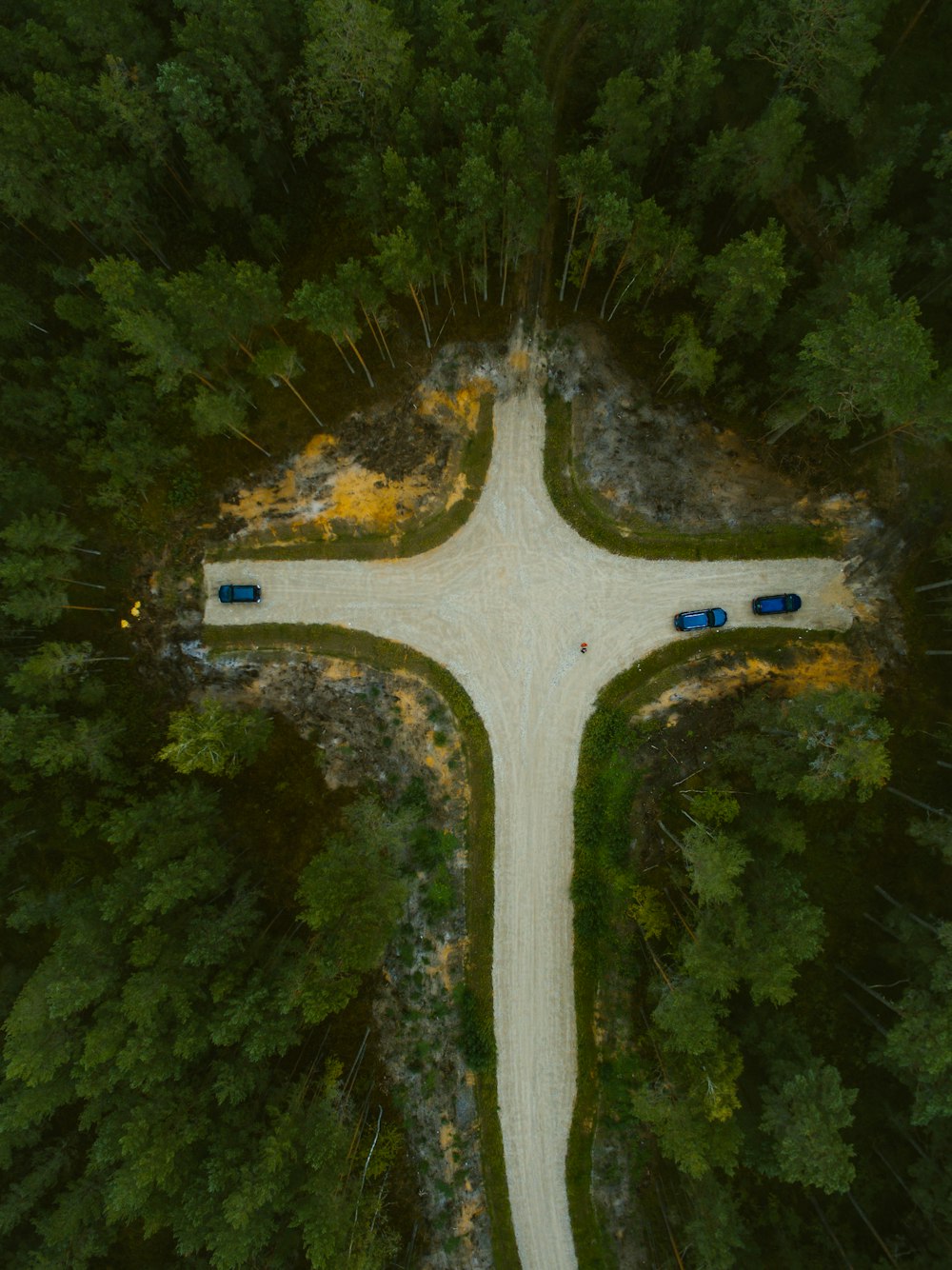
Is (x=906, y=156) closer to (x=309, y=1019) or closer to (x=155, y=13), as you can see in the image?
(x=155, y=13)

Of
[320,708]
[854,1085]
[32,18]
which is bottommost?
[854,1085]

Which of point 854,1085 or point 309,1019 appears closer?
point 309,1019

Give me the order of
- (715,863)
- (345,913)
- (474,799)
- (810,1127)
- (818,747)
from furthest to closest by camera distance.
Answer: (474,799)
(345,913)
(818,747)
(715,863)
(810,1127)

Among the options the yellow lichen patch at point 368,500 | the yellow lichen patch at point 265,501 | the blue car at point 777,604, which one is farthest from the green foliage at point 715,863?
the yellow lichen patch at point 265,501

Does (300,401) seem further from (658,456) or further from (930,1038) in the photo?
(930,1038)

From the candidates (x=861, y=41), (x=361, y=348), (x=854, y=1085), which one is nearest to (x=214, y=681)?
(x=361, y=348)

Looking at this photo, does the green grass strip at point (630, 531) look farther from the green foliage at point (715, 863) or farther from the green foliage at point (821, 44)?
the green foliage at point (821, 44)

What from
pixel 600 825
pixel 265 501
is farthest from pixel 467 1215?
pixel 265 501

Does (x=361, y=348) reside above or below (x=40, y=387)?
above
